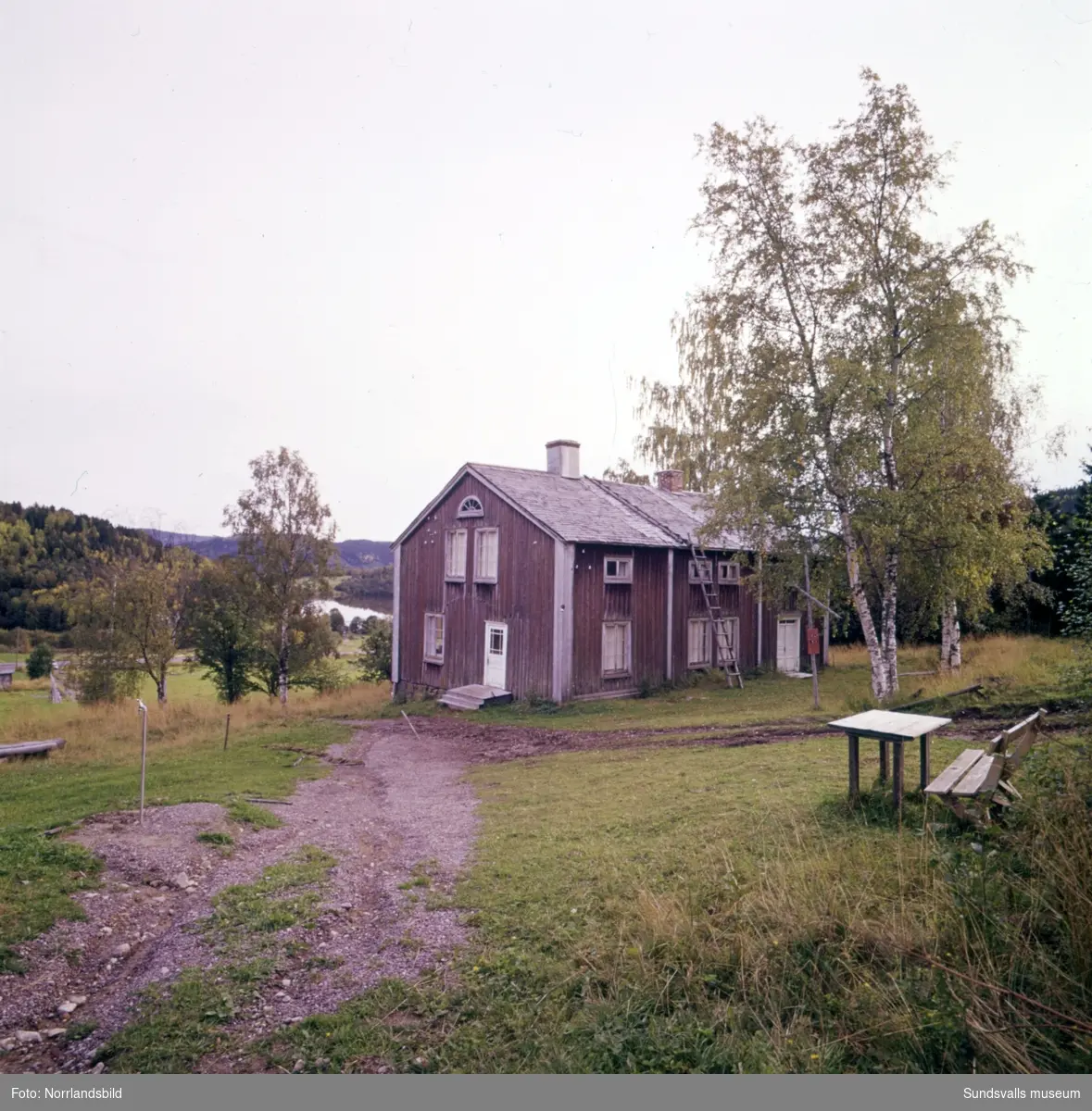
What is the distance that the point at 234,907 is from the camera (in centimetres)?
696

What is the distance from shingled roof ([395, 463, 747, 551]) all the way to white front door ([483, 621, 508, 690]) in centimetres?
397

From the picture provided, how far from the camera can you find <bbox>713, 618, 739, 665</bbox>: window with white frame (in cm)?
2695

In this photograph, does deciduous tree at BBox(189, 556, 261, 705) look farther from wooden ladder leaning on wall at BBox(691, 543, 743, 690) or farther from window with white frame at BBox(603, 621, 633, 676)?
wooden ladder leaning on wall at BBox(691, 543, 743, 690)

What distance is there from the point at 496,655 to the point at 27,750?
12.6 metres

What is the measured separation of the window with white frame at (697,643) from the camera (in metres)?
26.7

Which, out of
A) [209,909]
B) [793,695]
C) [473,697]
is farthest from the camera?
[473,697]

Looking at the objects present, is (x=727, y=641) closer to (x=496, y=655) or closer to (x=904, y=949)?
(x=496, y=655)

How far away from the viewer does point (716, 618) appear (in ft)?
88.5

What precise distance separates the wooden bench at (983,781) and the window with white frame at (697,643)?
1934 centimetres

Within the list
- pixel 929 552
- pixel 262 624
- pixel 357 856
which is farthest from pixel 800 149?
pixel 262 624

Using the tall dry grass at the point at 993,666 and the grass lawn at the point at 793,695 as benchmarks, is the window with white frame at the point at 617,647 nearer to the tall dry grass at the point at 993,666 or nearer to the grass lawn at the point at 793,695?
the grass lawn at the point at 793,695

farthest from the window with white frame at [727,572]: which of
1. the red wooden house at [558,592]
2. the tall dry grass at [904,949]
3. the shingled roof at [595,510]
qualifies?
the tall dry grass at [904,949]

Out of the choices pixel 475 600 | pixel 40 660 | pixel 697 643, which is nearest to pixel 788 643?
pixel 697 643

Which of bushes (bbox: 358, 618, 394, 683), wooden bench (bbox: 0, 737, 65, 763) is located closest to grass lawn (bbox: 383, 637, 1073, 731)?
bushes (bbox: 358, 618, 394, 683)
